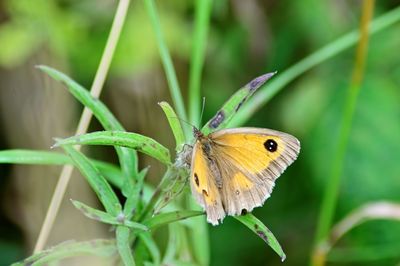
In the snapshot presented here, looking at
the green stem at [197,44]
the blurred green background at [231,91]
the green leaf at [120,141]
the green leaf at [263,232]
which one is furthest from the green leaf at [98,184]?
the blurred green background at [231,91]

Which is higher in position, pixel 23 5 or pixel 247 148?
pixel 23 5

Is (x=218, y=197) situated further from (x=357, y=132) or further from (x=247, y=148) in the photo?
(x=357, y=132)

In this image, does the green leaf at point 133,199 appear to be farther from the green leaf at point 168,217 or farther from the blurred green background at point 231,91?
the blurred green background at point 231,91

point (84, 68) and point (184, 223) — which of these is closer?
point (184, 223)

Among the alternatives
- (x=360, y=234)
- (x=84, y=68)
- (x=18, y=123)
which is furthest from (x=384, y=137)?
(x=18, y=123)

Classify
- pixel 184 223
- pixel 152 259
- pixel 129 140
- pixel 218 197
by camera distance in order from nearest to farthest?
pixel 129 140, pixel 218 197, pixel 152 259, pixel 184 223

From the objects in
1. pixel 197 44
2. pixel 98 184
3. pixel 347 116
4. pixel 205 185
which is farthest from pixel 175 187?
pixel 347 116

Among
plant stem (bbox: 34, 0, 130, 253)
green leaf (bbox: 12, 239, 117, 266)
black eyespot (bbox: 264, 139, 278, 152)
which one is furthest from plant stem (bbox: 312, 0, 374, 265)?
green leaf (bbox: 12, 239, 117, 266)
